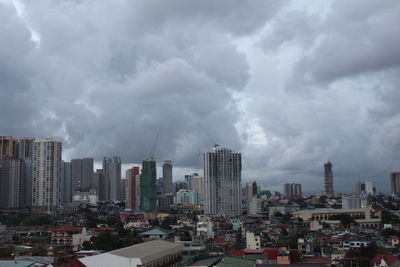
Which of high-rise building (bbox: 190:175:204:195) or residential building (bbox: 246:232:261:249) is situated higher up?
high-rise building (bbox: 190:175:204:195)

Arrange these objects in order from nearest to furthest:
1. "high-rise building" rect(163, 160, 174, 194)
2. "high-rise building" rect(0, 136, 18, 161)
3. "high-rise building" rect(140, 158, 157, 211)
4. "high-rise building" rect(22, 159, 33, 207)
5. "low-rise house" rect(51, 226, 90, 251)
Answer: "low-rise house" rect(51, 226, 90, 251) < "high-rise building" rect(22, 159, 33, 207) < "high-rise building" rect(0, 136, 18, 161) < "high-rise building" rect(140, 158, 157, 211) < "high-rise building" rect(163, 160, 174, 194)

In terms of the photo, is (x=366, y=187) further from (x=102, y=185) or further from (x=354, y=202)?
(x=102, y=185)

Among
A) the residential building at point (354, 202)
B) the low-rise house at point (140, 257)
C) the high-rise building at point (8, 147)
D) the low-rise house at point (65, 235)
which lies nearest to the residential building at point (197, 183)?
the residential building at point (354, 202)

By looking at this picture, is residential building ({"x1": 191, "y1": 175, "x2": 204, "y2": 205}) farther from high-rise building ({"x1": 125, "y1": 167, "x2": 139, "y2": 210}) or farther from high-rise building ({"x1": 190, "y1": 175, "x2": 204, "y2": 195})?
high-rise building ({"x1": 125, "y1": 167, "x2": 139, "y2": 210})

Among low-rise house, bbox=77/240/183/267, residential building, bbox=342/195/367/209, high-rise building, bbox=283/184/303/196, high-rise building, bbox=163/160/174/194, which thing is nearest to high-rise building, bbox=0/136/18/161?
high-rise building, bbox=163/160/174/194

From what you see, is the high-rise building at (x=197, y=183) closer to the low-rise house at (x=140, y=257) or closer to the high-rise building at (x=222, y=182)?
the high-rise building at (x=222, y=182)

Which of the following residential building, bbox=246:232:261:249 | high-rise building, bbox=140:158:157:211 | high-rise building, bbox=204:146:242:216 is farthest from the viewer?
high-rise building, bbox=140:158:157:211

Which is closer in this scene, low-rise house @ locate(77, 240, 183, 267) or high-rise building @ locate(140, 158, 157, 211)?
low-rise house @ locate(77, 240, 183, 267)

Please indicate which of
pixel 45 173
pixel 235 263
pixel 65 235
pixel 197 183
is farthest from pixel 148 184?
pixel 235 263
